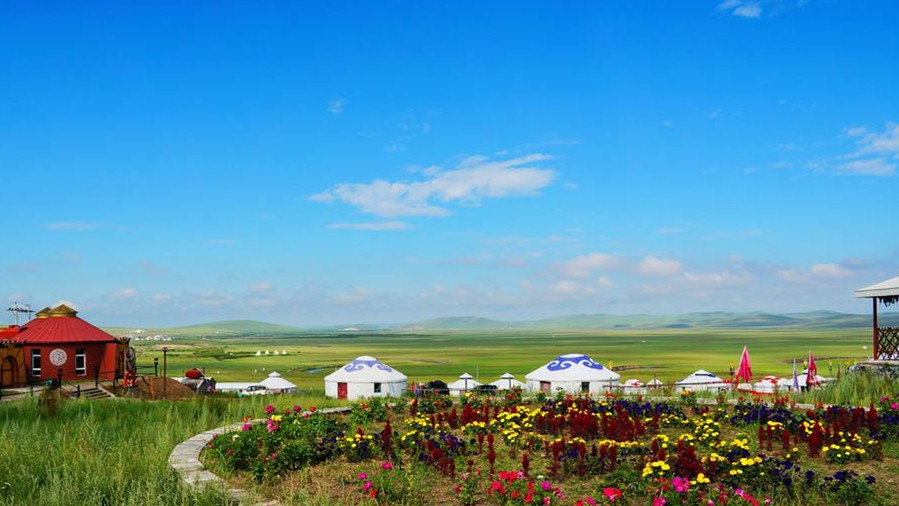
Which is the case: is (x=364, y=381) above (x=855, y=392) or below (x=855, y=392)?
below

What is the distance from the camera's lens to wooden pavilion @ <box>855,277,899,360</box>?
20969 millimetres

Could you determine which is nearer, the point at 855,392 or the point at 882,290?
the point at 855,392

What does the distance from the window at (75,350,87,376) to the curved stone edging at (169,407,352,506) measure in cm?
2242

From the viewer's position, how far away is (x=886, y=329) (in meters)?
21.3

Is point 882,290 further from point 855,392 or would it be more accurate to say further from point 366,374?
point 366,374

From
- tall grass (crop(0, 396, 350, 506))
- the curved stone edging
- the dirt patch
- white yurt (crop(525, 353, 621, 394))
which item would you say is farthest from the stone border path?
white yurt (crop(525, 353, 621, 394))

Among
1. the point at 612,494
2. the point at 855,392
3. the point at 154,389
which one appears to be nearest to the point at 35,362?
the point at 154,389

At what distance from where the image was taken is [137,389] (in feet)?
91.3

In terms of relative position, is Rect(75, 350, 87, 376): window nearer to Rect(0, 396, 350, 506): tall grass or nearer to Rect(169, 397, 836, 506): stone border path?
Rect(0, 396, 350, 506): tall grass

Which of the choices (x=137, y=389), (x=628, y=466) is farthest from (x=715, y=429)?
(x=137, y=389)

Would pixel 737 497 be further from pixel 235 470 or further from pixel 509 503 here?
pixel 235 470

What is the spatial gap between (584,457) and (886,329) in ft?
57.7

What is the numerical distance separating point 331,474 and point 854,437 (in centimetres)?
692

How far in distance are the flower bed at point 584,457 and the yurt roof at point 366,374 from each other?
21.6 m
